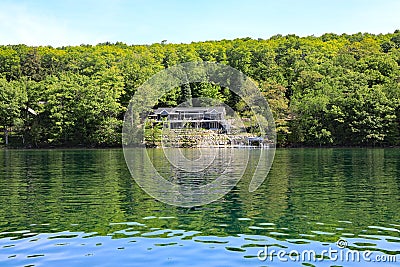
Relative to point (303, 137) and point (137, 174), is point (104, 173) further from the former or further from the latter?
point (303, 137)

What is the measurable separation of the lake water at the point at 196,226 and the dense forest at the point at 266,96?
5052 centimetres

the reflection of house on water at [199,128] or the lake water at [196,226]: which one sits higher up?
the reflection of house on water at [199,128]

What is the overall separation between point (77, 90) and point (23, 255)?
6931cm

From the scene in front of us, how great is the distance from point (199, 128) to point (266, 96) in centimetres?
1145

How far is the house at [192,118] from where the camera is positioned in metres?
78.9

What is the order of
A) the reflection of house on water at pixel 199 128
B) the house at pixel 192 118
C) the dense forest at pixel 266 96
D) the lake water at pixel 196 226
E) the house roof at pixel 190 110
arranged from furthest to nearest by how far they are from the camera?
the house roof at pixel 190 110 < the house at pixel 192 118 < the reflection of house on water at pixel 199 128 < the dense forest at pixel 266 96 < the lake water at pixel 196 226

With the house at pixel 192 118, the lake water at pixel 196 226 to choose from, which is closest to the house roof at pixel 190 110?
the house at pixel 192 118

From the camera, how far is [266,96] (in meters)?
80.9

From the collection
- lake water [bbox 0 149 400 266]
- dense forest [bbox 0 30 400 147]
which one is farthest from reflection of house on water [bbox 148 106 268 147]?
lake water [bbox 0 149 400 266]

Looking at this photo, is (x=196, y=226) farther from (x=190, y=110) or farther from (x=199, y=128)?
(x=190, y=110)

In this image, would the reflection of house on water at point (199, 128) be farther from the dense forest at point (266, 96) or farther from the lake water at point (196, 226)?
the lake water at point (196, 226)

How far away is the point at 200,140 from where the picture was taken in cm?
7525

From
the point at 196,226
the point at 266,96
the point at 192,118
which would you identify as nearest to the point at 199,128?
the point at 192,118

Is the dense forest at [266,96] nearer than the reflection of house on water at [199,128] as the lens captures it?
Yes
